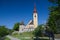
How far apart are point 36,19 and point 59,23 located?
87.2 metres

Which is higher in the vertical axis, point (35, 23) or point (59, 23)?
point (35, 23)

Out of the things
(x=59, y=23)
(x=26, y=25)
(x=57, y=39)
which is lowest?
(x=57, y=39)

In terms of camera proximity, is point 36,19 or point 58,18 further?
point 36,19

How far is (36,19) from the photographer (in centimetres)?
10500

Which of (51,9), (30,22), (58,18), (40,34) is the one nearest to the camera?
(58,18)

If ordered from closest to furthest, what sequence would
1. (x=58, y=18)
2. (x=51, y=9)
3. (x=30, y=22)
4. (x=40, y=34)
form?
(x=58, y=18)
(x=51, y=9)
(x=40, y=34)
(x=30, y=22)

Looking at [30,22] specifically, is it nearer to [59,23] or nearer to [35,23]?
[35,23]

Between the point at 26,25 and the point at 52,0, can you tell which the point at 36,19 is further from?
the point at 52,0

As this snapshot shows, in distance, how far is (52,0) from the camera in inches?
699

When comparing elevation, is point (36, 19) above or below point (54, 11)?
above

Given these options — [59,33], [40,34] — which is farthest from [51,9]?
[40,34]

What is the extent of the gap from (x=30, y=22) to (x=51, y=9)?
8379cm

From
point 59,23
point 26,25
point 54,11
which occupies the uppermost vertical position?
point 26,25

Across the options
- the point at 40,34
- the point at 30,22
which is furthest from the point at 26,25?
the point at 40,34
